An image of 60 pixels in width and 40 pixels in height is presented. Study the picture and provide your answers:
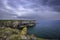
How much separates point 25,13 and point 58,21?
0.64 meters

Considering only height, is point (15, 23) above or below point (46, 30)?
above

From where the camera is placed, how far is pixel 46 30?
2326 millimetres

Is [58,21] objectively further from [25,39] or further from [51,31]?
[25,39]

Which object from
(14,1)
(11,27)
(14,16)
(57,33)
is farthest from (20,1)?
(57,33)

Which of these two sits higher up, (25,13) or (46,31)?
(25,13)

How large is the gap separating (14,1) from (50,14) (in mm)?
731

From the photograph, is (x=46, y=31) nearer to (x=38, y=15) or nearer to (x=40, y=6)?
(x=38, y=15)

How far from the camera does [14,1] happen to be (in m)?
2.37

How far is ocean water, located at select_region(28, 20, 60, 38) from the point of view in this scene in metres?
2.31

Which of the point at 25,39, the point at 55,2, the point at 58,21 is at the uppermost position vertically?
the point at 55,2

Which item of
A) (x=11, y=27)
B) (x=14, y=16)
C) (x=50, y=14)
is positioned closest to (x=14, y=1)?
(x=14, y=16)

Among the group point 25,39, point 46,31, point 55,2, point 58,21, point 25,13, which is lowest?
point 25,39

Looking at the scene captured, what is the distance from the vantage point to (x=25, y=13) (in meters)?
2.36

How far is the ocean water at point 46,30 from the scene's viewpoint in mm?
2311
